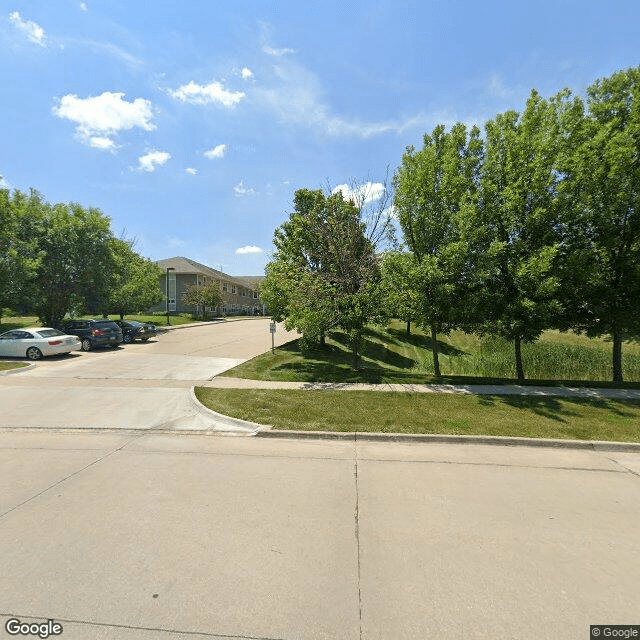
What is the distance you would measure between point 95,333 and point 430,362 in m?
21.5

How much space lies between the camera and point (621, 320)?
11750mm

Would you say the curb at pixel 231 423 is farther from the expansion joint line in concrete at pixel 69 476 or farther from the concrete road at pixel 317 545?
the expansion joint line in concrete at pixel 69 476

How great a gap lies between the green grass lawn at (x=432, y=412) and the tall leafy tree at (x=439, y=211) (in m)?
3.19

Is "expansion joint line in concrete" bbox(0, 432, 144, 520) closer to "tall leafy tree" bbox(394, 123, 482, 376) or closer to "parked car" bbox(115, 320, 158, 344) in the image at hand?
"tall leafy tree" bbox(394, 123, 482, 376)

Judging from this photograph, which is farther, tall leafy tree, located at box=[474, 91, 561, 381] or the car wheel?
the car wheel

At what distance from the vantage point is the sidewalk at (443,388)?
1041 cm

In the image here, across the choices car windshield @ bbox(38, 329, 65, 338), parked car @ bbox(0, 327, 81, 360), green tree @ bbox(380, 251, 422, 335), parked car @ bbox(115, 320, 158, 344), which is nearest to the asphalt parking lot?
green tree @ bbox(380, 251, 422, 335)

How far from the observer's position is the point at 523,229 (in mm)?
11305

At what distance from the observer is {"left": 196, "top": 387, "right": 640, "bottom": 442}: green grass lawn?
7.24m

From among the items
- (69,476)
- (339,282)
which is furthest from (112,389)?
(339,282)

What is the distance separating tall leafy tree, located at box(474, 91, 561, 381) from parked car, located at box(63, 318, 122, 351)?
64.0ft

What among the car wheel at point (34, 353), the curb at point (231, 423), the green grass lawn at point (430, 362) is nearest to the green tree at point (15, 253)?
the car wheel at point (34, 353)

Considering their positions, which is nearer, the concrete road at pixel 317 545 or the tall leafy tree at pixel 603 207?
the concrete road at pixel 317 545

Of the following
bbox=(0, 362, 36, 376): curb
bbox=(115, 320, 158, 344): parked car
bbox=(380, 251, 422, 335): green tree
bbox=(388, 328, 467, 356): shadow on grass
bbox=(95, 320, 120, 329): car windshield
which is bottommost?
bbox=(388, 328, 467, 356): shadow on grass
